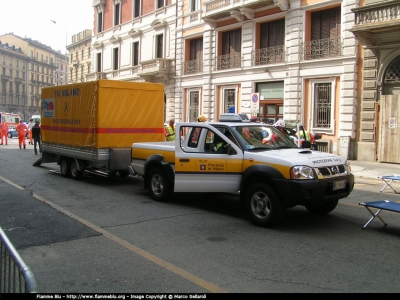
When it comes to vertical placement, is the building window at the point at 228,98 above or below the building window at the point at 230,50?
below

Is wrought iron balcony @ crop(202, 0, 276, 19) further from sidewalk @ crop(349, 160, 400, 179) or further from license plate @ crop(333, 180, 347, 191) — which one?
license plate @ crop(333, 180, 347, 191)

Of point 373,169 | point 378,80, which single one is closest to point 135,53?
point 378,80

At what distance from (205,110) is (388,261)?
2180 centimetres

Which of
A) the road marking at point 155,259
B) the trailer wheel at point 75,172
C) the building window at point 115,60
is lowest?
the road marking at point 155,259

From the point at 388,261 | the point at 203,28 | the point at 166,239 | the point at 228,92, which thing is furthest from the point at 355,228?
the point at 203,28

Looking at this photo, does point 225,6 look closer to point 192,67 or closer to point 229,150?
point 192,67

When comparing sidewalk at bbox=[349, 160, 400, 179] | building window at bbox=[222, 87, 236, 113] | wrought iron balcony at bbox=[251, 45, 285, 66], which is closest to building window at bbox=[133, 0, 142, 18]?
building window at bbox=[222, 87, 236, 113]

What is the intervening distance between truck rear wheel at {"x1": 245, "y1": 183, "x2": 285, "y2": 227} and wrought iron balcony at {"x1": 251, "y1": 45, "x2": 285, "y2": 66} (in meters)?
15.9

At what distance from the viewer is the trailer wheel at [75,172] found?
12.3m

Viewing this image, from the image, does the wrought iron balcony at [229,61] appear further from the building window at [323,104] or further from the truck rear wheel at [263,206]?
the truck rear wheel at [263,206]

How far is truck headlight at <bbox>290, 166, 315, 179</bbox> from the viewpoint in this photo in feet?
21.3

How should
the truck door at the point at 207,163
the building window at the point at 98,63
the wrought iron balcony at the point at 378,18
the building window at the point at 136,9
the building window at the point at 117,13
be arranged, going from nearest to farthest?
1. the truck door at the point at 207,163
2. the wrought iron balcony at the point at 378,18
3. the building window at the point at 136,9
4. the building window at the point at 117,13
5. the building window at the point at 98,63

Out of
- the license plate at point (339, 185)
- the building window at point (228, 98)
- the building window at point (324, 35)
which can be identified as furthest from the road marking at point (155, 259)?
the building window at point (228, 98)

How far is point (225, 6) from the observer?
23781 millimetres
